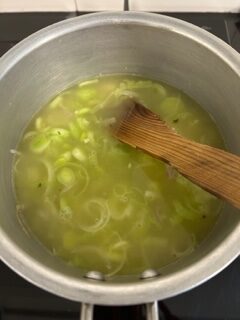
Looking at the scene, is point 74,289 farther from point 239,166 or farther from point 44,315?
point 239,166

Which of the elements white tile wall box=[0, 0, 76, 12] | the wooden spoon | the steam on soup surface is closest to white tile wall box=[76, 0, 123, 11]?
white tile wall box=[0, 0, 76, 12]

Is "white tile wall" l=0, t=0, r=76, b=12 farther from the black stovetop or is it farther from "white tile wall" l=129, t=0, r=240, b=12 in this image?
the black stovetop

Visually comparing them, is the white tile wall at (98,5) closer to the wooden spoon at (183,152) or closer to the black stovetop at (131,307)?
the wooden spoon at (183,152)

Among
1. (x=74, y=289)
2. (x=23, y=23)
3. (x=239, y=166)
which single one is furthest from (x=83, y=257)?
(x=23, y=23)

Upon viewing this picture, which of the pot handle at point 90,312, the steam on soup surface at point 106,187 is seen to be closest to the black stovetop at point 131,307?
the steam on soup surface at point 106,187

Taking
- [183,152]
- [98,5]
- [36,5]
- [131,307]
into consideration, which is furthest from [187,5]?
[131,307]
